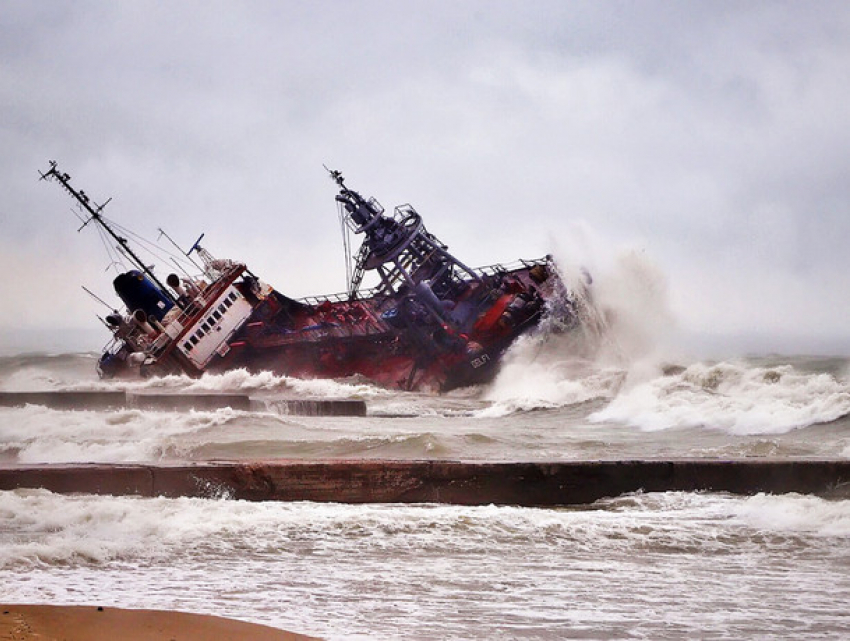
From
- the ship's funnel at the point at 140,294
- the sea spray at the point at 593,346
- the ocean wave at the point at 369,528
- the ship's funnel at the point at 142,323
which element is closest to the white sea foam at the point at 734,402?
the sea spray at the point at 593,346

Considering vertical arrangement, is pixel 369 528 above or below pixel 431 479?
below

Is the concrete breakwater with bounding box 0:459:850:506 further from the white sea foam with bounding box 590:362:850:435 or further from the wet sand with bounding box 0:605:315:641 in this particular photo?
the white sea foam with bounding box 590:362:850:435

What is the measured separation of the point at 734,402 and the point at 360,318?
667 inches

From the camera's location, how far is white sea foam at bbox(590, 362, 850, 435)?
17781 millimetres

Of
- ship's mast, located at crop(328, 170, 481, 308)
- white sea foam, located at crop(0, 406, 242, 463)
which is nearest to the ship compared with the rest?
ship's mast, located at crop(328, 170, 481, 308)

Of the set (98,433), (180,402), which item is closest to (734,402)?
(180,402)

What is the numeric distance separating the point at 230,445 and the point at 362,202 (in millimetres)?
19934

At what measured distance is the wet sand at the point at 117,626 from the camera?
5.00 meters

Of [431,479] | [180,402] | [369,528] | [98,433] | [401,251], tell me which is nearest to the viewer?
[369,528]

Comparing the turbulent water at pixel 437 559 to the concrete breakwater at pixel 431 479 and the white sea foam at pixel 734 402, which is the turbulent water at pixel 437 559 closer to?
the concrete breakwater at pixel 431 479

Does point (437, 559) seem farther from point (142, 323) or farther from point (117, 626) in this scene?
point (142, 323)

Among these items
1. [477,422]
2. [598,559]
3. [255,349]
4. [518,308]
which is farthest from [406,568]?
[255,349]

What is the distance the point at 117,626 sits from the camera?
5184 mm

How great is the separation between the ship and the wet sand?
25862 millimetres
